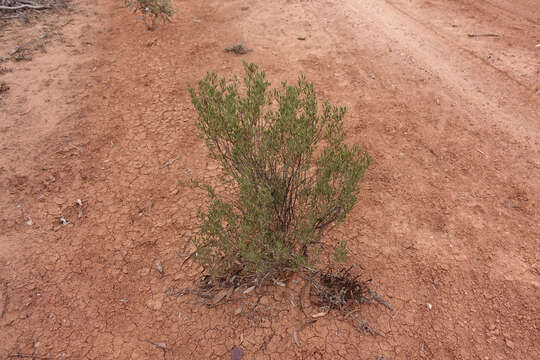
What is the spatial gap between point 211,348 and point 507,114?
512 centimetres

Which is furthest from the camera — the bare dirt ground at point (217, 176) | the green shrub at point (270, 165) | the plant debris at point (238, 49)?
the plant debris at point (238, 49)

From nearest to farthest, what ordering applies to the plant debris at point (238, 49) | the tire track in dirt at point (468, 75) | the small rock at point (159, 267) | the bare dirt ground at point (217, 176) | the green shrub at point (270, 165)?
the green shrub at point (270, 165) < the bare dirt ground at point (217, 176) < the small rock at point (159, 267) < the tire track in dirt at point (468, 75) < the plant debris at point (238, 49)

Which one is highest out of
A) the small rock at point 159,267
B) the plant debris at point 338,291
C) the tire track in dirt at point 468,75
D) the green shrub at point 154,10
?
the green shrub at point 154,10

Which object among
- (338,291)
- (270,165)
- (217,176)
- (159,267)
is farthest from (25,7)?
(338,291)

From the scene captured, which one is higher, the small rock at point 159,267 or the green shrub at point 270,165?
the green shrub at point 270,165

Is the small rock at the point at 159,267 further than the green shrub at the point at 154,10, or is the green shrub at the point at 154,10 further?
the green shrub at the point at 154,10

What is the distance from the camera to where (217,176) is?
3998mm

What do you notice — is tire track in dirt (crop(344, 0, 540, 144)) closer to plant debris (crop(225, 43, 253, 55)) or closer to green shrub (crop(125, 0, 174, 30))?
plant debris (crop(225, 43, 253, 55))

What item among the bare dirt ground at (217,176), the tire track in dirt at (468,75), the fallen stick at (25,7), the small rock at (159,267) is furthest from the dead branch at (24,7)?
the small rock at (159,267)

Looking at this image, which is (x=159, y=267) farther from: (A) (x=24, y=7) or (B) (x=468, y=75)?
(A) (x=24, y=7)

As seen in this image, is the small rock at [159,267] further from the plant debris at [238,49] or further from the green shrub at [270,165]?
the plant debris at [238,49]

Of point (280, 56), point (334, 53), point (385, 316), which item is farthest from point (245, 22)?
point (385, 316)

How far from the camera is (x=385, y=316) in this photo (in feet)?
8.54

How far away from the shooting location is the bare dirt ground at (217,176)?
2.60 m
